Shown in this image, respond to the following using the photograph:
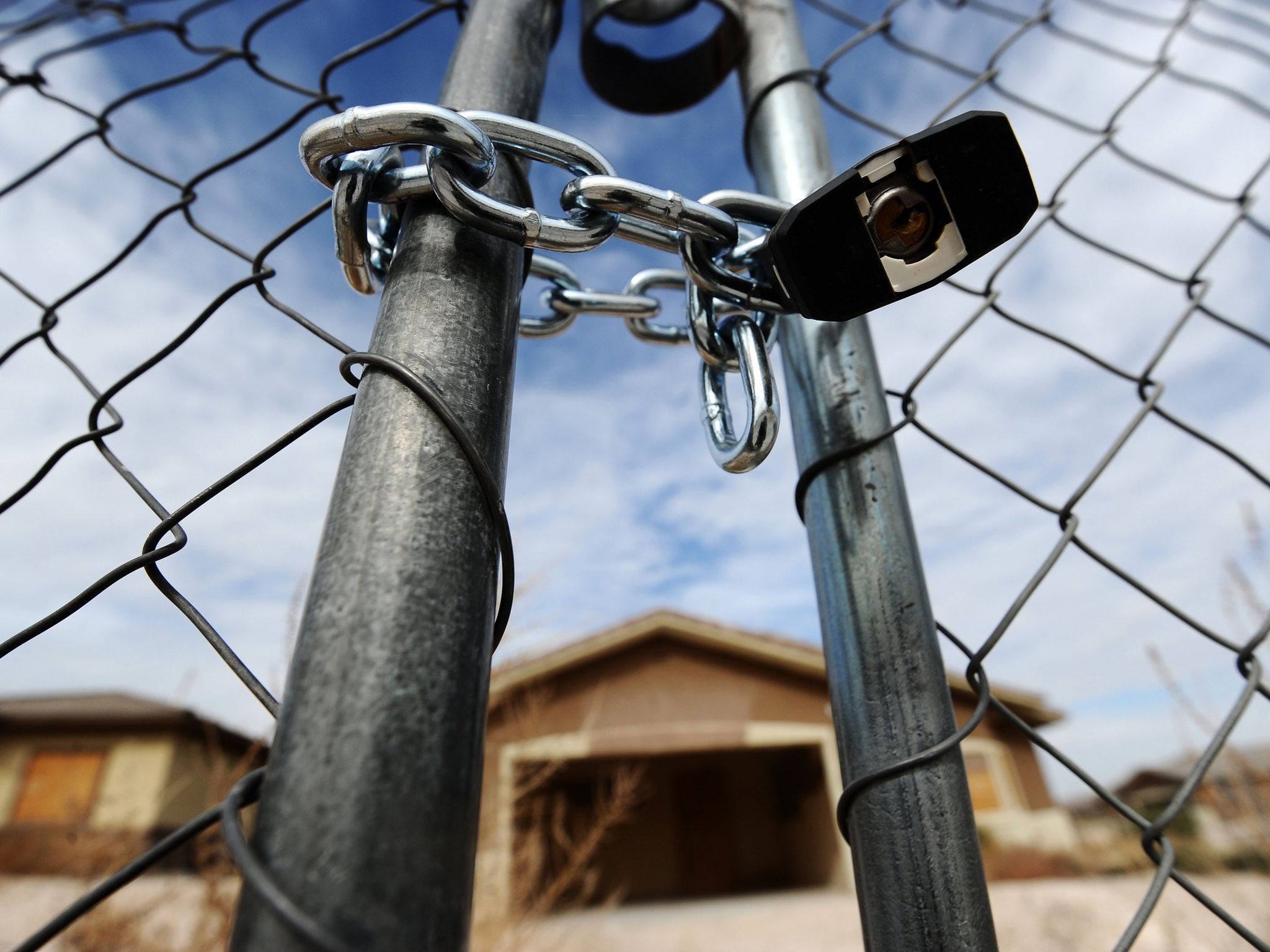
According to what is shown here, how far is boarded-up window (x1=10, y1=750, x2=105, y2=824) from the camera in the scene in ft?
27.8

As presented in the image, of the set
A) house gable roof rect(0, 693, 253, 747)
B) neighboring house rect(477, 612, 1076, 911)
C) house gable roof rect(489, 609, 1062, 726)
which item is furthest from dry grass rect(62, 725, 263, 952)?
house gable roof rect(0, 693, 253, 747)

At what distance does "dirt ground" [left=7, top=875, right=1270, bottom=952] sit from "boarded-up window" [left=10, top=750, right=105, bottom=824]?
2.40 m

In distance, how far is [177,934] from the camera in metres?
2.59

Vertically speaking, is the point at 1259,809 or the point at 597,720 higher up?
the point at 597,720

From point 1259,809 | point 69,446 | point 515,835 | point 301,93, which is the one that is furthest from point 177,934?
point 1259,809

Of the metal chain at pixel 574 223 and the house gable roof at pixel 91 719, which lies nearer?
the metal chain at pixel 574 223

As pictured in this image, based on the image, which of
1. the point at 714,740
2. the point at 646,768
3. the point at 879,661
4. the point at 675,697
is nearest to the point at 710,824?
the point at 646,768

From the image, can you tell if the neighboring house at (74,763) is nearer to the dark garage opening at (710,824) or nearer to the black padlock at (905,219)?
the dark garage opening at (710,824)

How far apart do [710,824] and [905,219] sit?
1000 centimetres

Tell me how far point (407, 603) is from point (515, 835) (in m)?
3.42

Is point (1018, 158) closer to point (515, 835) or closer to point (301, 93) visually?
point (301, 93)

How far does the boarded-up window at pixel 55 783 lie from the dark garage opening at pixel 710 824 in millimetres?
5777

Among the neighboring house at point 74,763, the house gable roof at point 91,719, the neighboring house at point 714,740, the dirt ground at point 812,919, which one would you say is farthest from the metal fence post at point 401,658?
the house gable roof at point 91,719

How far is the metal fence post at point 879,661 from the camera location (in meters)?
0.37
